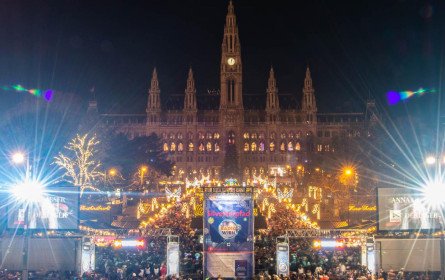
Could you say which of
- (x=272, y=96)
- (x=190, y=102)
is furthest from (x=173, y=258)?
(x=272, y=96)

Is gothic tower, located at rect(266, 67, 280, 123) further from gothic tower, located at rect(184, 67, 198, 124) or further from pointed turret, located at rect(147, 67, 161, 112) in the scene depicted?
pointed turret, located at rect(147, 67, 161, 112)

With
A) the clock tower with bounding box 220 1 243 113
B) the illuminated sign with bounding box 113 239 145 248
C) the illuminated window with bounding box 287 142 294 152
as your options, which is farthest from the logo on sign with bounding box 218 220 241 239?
the clock tower with bounding box 220 1 243 113

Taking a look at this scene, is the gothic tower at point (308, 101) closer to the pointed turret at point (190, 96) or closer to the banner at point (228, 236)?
the pointed turret at point (190, 96)

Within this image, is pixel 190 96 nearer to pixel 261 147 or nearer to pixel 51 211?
pixel 261 147

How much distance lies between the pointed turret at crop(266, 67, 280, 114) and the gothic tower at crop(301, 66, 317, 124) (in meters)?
6.21

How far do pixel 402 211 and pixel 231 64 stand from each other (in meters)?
86.9

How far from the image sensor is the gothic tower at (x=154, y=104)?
11031 cm

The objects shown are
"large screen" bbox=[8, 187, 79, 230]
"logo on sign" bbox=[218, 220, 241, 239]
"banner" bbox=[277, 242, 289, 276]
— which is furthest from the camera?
"large screen" bbox=[8, 187, 79, 230]

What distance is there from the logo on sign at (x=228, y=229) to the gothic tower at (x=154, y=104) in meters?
85.4

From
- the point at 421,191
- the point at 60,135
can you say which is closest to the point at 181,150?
the point at 60,135

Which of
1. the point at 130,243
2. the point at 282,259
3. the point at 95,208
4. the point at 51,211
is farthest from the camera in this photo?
the point at 95,208

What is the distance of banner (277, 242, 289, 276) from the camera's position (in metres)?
25.5


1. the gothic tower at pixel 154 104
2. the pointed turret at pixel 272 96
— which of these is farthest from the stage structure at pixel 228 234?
the gothic tower at pixel 154 104

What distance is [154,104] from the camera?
363 feet
